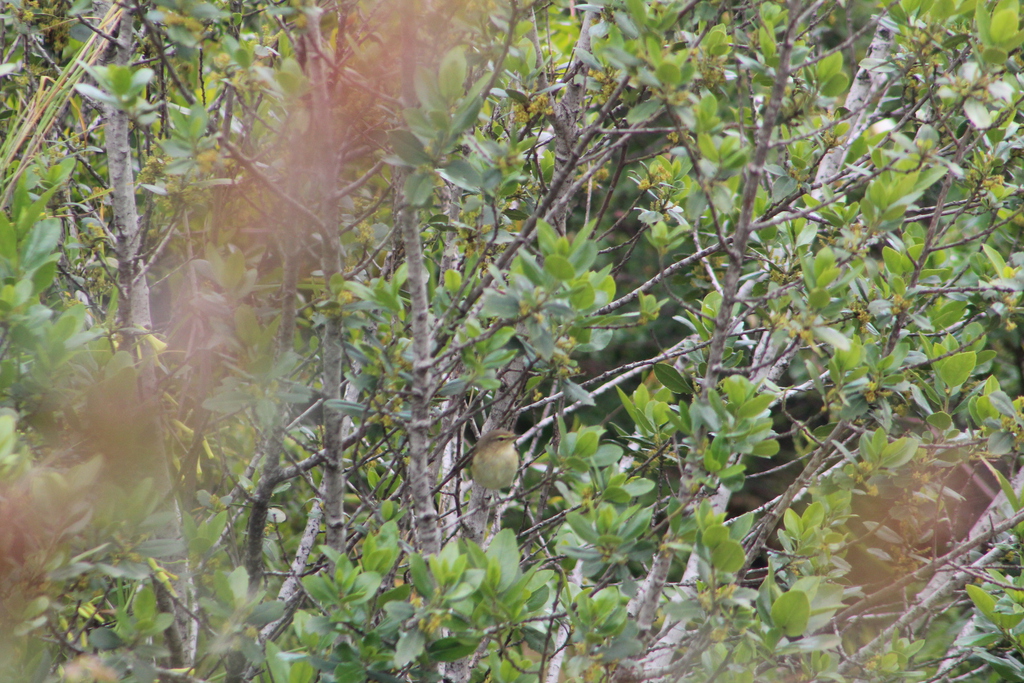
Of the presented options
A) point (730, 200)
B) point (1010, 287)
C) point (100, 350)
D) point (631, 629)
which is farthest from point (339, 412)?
point (1010, 287)

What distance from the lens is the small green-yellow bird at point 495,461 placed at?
2863mm

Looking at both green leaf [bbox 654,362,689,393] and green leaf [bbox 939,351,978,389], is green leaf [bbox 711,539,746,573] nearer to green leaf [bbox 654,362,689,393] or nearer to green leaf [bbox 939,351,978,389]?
green leaf [bbox 654,362,689,393]

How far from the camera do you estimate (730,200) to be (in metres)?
1.93

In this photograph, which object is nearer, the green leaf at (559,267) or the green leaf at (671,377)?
the green leaf at (559,267)

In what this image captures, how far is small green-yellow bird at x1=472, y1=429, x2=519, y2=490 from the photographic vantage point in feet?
9.39

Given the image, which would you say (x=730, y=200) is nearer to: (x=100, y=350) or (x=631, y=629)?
(x=631, y=629)

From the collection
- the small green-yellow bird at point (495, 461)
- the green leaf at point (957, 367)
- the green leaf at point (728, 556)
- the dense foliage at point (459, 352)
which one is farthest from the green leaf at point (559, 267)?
the green leaf at point (957, 367)

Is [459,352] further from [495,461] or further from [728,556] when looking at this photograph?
[728,556]

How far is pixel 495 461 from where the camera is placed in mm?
2867

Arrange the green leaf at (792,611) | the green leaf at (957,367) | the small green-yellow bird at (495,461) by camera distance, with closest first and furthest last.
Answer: the green leaf at (792,611), the green leaf at (957,367), the small green-yellow bird at (495,461)

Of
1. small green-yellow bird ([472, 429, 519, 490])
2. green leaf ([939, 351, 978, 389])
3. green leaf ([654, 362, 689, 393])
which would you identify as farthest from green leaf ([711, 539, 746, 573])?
green leaf ([939, 351, 978, 389])

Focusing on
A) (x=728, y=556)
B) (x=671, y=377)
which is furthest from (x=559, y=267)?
(x=671, y=377)

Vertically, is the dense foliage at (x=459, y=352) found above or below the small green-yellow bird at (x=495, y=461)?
above

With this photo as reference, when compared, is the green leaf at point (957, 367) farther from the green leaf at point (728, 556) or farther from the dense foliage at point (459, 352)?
the green leaf at point (728, 556)
